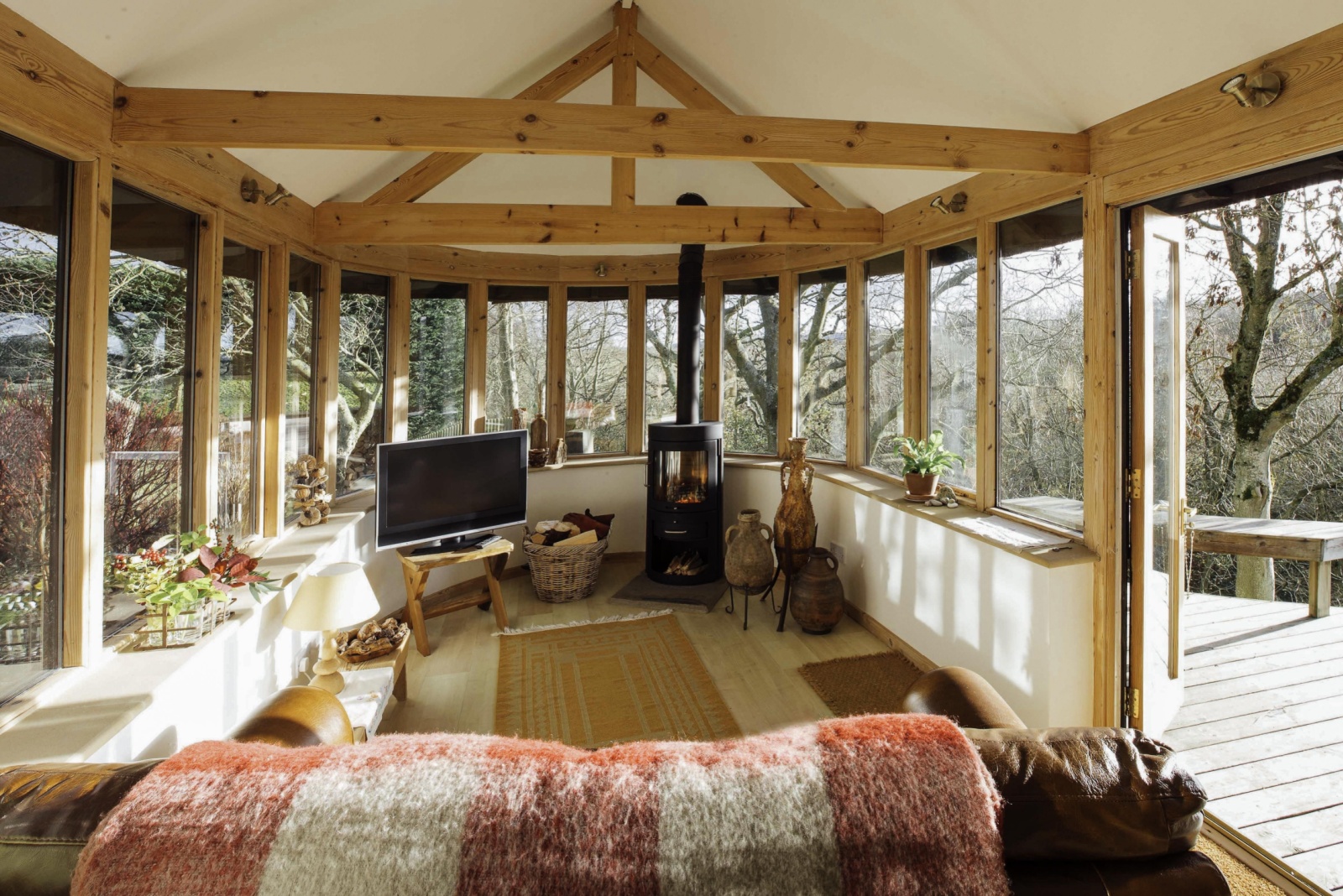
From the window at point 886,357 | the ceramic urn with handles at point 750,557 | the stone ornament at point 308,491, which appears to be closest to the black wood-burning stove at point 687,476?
Answer: the ceramic urn with handles at point 750,557

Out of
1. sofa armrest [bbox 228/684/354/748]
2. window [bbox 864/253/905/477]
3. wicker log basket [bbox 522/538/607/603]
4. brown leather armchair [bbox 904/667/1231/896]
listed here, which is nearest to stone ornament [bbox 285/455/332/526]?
wicker log basket [bbox 522/538/607/603]

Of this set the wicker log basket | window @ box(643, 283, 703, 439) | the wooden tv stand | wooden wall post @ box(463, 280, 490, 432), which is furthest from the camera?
window @ box(643, 283, 703, 439)

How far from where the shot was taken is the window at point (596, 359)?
16.9 feet

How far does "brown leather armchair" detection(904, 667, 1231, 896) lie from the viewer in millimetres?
809

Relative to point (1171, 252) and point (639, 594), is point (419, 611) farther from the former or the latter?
point (1171, 252)

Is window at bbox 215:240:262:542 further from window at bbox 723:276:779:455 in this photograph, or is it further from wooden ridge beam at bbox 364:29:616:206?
window at bbox 723:276:779:455

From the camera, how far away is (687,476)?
4480 millimetres

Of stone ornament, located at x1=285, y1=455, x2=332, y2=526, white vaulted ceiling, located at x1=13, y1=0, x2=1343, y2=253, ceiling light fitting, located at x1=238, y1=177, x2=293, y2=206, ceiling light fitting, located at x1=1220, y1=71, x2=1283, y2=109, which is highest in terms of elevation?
white vaulted ceiling, located at x1=13, y1=0, x2=1343, y2=253

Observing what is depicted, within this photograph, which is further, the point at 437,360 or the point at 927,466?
the point at 437,360

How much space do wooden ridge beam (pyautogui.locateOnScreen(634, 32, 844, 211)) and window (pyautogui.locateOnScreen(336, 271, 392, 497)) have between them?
2154 mm

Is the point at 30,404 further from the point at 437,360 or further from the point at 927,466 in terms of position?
the point at 927,466

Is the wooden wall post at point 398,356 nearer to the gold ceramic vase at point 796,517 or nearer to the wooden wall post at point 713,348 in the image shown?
the wooden wall post at point 713,348

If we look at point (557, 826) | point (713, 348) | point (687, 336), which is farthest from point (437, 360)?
point (557, 826)

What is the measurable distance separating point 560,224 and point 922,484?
2410 mm
